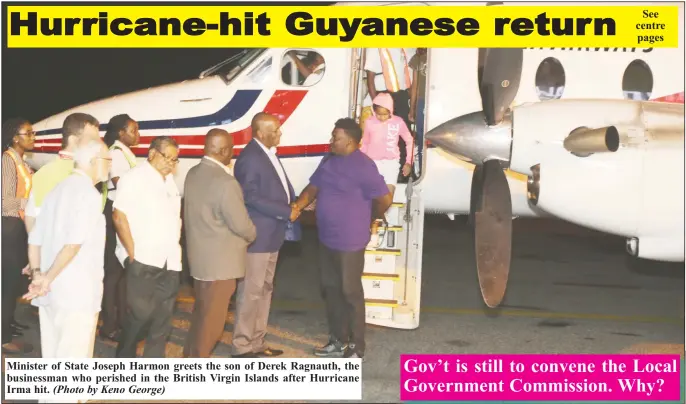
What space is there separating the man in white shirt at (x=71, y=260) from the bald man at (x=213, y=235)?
1039 mm

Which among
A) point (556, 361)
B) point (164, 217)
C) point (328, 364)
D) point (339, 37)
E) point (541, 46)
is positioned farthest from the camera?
point (339, 37)

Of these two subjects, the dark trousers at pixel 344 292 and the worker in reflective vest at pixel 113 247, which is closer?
the dark trousers at pixel 344 292

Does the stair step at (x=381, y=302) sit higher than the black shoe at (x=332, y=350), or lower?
higher

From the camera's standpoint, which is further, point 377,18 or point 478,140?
point 377,18

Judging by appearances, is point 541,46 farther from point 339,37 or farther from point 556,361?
point 556,361

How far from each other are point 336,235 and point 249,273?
2.34ft

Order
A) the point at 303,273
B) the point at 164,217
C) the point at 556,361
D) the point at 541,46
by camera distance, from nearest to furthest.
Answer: the point at 164,217 → the point at 556,361 → the point at 541,46 → the point at 303,273

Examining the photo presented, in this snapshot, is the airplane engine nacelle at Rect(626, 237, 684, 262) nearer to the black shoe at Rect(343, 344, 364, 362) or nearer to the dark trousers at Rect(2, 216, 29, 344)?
the black shoe at Rect(343, 344, 364, 362)

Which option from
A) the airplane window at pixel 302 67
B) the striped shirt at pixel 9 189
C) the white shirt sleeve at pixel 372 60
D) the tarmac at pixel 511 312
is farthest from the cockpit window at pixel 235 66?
the striped shirt at pixel 9 189

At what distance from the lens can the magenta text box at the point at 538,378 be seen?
19.2 feet

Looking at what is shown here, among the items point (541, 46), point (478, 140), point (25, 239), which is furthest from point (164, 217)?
point (541, 46)

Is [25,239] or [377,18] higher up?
[377,18]

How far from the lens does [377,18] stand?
8.88 metres

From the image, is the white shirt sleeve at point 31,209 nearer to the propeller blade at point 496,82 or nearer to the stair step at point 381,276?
the stair step at point 381,276
